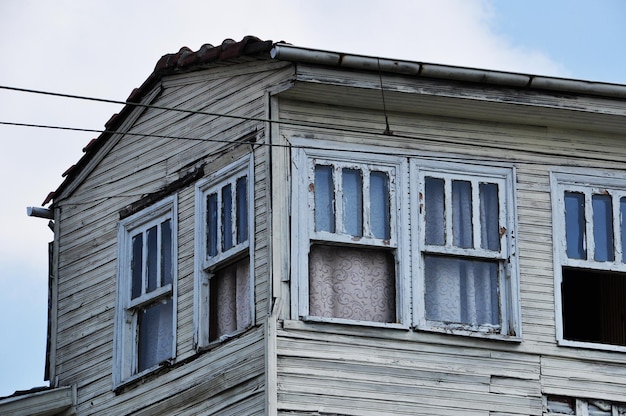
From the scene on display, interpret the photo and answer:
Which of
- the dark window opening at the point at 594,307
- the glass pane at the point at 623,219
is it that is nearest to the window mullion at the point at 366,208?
the glass pane at the point at 623,219

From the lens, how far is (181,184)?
20250mm

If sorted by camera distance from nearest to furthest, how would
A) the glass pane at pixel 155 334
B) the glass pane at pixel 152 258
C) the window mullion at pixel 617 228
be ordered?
the window mullion at pixel 617 228, the glass pane at pixel 155 334, the glass pane at pixel 152 258

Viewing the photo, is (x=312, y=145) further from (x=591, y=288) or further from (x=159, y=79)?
(x=591, y=288)

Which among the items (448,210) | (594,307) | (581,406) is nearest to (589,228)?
(448,210)

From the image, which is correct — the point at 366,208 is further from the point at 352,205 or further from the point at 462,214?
the point at 462,214

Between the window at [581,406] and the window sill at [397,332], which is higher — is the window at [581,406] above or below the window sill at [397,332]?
below

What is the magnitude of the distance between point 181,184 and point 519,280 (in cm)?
385

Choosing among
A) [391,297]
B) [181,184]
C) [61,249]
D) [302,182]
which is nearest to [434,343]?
[391,297]

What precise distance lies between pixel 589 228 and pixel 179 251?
4.36m

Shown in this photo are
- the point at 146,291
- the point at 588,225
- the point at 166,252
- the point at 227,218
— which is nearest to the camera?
the point at 227,218

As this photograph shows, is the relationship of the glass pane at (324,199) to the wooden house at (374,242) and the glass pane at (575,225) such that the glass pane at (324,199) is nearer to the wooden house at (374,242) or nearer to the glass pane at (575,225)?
the wooden house at (374,242)

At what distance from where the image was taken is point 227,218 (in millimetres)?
19438

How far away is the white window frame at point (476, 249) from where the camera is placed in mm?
18766

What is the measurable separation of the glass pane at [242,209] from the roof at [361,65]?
1345 millimetres
